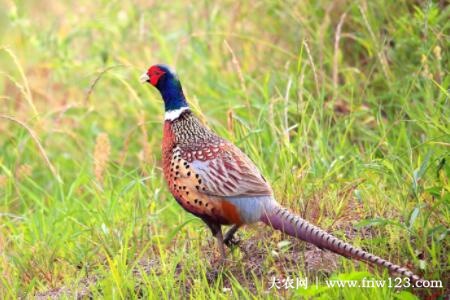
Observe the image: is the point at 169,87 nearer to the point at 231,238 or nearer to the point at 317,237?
the point at 231,238

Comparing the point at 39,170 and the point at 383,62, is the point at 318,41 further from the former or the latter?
the point at 39,170

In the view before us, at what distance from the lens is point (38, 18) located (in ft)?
32.0

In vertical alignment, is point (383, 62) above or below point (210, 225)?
above

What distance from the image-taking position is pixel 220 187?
15.2 ft

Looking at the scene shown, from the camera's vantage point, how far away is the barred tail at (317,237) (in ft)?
13.3

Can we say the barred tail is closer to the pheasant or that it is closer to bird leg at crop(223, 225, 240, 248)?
the pheasant

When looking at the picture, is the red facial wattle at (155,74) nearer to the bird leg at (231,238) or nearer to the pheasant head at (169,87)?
the pheasant head at (169,87)

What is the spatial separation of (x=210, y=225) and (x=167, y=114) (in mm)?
717

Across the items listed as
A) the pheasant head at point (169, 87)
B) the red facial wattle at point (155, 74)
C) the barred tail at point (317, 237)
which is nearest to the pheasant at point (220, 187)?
the barred tail at point (317, 237)

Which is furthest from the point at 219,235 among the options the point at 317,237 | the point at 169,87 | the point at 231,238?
the point at 169,87

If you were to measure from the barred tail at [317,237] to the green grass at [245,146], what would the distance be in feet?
0.34

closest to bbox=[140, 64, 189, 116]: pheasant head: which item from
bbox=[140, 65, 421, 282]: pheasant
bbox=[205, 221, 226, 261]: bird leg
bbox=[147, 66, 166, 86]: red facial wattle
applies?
bbox=[147, 66, 166, 86]: red facial wattle

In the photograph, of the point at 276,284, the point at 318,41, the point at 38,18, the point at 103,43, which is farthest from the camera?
the point at 38,18

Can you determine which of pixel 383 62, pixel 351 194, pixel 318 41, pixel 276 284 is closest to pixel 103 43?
pixel 318 41
